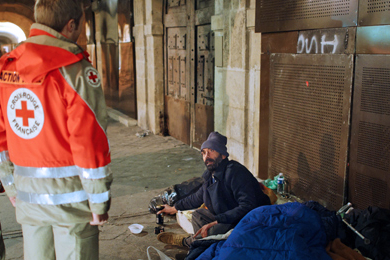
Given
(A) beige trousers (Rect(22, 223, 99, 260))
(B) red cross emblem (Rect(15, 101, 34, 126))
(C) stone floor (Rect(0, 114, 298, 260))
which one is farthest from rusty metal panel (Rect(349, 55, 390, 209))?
(B) red cross emblem (Rect(15, 101, 34, 126))

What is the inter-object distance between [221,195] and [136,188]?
2.23 meters

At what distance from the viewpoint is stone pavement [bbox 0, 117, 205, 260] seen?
12.8ft

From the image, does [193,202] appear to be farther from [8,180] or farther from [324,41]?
[324,41]

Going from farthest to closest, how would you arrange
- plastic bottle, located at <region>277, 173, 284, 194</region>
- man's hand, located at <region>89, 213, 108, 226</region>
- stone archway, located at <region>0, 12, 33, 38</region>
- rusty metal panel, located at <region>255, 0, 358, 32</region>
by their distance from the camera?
stone archway, located at <region>0, 12, 33, 38</region> → plastic bottle, located at <region>277, 173, 284, 194</region> → rusty metal panel, located at <region>255, 0, 358, 32</region> → man's hand, located at <region>89, 213, 108, 226</region>

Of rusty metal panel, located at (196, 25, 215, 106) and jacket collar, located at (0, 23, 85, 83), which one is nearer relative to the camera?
jacket collar, located at (0, 23, 85, 83)

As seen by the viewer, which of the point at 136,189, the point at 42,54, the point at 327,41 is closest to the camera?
the point at 42,54

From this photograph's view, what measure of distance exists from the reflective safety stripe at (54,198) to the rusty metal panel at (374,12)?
2.85 m

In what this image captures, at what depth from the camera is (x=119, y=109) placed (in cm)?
1162

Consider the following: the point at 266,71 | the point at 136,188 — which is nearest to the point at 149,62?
the point at 136,188

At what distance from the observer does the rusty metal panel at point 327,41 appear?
3.80 metres

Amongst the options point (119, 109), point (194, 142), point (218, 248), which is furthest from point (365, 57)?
point (119, 109)

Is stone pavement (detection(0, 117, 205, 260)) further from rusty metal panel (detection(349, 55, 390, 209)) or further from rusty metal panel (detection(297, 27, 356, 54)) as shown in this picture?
rusty metal panel (detection(297, 27, 356, 54))

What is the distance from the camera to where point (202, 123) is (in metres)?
7.48

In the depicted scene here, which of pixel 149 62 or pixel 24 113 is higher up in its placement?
pixel 149 62
